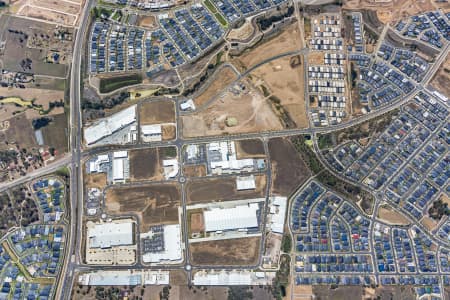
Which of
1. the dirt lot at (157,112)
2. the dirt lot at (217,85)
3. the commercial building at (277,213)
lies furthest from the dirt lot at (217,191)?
the dirt lot at (217,85)

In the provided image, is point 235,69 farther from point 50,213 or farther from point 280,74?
point 50,213

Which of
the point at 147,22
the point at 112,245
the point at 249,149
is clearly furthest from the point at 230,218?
the point at 147,22

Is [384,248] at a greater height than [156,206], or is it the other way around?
[156,206]

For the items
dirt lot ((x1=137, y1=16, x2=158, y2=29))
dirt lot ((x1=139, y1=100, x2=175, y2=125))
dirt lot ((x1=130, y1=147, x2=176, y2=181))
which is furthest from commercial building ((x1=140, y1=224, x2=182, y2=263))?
dirt lot ((x1=137, y1=16, x2=158, y2=29))

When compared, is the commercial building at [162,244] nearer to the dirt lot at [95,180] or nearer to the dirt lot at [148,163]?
the dirt lot at [148,163]

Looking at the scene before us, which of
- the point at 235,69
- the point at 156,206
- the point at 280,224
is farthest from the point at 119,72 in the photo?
the point at 280,224
